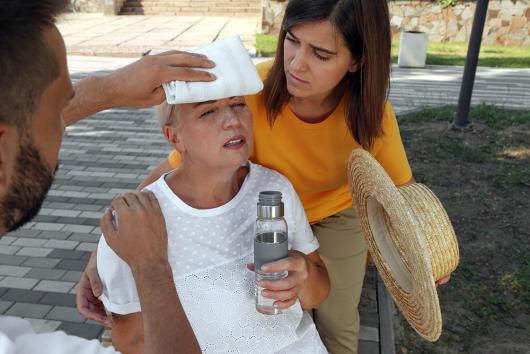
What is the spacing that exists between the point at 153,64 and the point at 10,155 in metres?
0.82

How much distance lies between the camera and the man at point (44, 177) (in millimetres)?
1151

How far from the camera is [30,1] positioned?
3.86 feet

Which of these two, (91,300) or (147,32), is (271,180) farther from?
(147,32)

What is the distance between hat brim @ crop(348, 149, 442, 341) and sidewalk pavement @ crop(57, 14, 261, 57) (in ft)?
33.4

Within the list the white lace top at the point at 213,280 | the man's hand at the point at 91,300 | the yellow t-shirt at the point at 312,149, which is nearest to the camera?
the white lace top at the point at 213,280

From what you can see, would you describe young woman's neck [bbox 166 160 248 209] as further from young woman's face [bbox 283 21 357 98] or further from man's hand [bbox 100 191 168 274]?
young woman's face [bbox 283 21 357 98]

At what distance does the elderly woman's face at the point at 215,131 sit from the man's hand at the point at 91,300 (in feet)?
1.88

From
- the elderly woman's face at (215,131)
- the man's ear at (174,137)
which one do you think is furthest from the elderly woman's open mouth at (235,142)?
the man's ear at (174,137)

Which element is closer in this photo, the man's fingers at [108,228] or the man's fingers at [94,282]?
the man's fingers at [108,228]

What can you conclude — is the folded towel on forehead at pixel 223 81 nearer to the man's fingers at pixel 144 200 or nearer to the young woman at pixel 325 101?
the man's fingers at pixel 144 200

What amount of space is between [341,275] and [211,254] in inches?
44.0

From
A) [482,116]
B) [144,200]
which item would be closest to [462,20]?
[482,116]

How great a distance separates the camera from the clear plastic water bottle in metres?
1.63

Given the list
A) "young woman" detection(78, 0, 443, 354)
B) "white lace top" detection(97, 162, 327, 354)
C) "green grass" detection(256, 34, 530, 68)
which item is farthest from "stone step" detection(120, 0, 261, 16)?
"white lace top" detection(97, 162, 327, 354)
